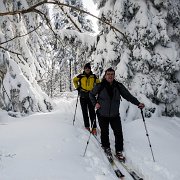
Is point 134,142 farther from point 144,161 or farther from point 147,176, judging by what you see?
point 147,176

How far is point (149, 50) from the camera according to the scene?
1227 centimetres

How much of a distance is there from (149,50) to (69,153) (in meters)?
6.48

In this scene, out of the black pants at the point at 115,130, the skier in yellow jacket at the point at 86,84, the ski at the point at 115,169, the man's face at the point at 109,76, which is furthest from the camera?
the skier in yellow jacket at the point at 86,84

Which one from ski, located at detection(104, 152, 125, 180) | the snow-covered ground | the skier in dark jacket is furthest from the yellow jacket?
ski, located at detection(104, 152, 125, 180)

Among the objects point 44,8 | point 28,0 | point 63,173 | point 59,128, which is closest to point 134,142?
point 59,128

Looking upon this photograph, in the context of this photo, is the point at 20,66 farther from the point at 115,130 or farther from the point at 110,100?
→ the point at 115,130

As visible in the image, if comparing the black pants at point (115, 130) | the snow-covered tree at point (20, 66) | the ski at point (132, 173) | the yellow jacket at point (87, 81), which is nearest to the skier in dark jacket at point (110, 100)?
the black pants at point (115, 130)

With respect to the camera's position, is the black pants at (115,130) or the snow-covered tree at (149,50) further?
the snow-covered tree at (149,50)

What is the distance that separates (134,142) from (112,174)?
3.07 meters

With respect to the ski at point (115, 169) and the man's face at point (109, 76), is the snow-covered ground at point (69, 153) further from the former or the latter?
the man's face at point (109, 76)

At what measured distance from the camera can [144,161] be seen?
791 cm

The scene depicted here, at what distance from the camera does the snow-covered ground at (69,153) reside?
6.11m

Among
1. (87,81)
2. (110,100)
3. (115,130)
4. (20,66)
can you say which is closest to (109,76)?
(110,100)

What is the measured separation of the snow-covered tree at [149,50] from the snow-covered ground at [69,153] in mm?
1752
